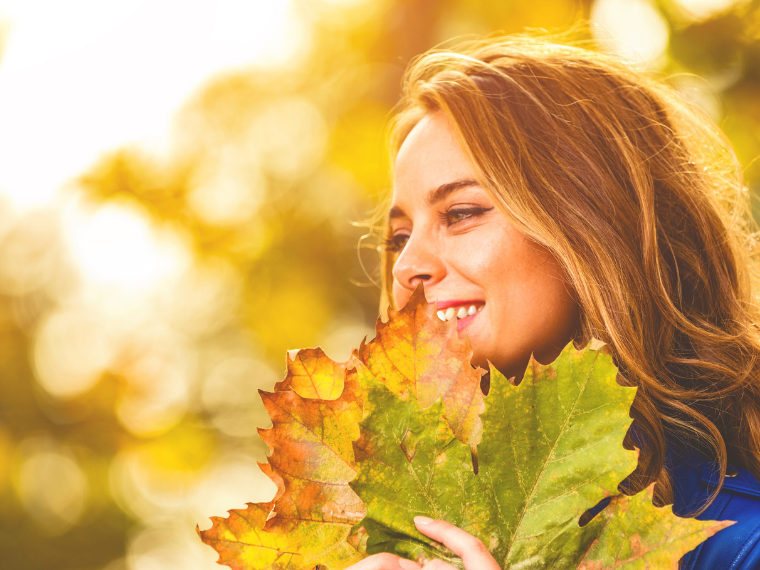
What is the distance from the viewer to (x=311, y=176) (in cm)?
827

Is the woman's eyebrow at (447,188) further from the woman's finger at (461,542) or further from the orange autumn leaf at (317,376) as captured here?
the woman's finger at (461,542)

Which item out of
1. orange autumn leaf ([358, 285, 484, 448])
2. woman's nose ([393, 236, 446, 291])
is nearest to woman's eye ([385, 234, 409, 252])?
woman's nose ([393, 236, 446, 291])

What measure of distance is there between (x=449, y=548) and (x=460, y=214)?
0.98 metres

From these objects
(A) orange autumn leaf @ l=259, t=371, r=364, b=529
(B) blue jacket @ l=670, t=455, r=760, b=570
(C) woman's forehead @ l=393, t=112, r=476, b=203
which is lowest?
(B) blue jacket @ l=670, t=455, r=760, b=570

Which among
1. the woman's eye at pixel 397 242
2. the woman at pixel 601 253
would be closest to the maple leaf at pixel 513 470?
the woman at pixel 601 253

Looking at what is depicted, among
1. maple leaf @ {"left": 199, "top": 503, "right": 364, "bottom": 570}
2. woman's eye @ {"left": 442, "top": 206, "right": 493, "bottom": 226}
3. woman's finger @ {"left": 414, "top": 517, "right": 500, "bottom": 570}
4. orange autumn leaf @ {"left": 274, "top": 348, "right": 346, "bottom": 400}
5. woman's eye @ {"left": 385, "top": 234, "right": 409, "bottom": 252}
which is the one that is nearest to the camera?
woman's finger @ {"left": 414, "top": 517, "right": 500, "bottom": 570}

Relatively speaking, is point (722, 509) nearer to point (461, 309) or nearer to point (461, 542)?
point (461, 309)

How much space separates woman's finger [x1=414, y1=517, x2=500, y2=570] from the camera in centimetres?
78

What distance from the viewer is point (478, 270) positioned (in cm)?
153

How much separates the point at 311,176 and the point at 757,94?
4.99 metres

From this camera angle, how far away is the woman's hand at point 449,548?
2.56 ft

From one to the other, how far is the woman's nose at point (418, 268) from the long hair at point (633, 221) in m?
0.22

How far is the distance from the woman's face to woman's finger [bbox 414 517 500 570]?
68 centimetres

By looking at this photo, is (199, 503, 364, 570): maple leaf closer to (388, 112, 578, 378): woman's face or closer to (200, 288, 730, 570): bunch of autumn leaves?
(200, 288, 730, 570): bunch of autumn leaves
